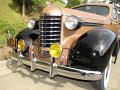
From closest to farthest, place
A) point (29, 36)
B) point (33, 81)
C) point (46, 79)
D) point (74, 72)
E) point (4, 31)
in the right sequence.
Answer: point (74, 72) → point (33, 81) → point (46, 79) → point (29, 36) → point (4, 31)

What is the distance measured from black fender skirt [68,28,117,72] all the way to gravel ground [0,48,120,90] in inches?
34.1

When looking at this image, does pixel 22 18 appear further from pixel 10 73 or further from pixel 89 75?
pixel 89 75

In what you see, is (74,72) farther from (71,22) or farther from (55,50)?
(71,22)

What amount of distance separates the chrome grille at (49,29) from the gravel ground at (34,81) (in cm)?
87

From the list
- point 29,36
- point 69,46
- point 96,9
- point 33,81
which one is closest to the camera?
point 69,46

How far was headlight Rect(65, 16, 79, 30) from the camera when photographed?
467 centimetres

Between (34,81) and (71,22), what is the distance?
5.13ft

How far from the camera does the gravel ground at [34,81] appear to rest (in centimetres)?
480

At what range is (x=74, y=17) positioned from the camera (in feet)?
15.3

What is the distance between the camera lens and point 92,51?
4.09 metres

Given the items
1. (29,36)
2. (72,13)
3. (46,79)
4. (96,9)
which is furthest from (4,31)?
(72,13)

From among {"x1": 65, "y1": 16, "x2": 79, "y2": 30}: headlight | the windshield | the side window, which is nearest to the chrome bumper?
{"x1": 65, "y1": 16, "x2": 79, "y2": 30}: headlight

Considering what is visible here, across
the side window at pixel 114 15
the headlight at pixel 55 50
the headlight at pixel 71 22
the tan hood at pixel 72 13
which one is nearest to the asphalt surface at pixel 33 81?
the headlight at pixel 55 50

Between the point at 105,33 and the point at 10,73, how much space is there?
Answer: 248 cm
